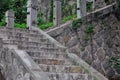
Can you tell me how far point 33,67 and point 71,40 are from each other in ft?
16.6

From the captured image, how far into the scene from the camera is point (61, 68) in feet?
27.1

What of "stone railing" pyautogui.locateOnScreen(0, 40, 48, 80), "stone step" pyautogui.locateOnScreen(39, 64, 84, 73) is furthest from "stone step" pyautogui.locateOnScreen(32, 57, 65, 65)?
"stone railing" pyautogui.locateOnScreen(0, 40, 48, 80)

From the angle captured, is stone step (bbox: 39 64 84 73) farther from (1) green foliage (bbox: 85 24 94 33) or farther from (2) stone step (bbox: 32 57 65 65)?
(1) green foliage (bbox: 85 24 94 33)

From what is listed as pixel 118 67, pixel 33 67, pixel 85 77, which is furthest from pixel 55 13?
pixel 33 67

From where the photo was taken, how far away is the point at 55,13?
43.9 feet

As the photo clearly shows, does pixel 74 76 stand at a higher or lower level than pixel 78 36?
lower

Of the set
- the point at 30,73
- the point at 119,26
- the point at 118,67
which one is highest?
the point at 119,26

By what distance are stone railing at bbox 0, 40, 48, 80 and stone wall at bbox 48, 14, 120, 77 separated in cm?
421

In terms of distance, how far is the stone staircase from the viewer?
7.96 metres

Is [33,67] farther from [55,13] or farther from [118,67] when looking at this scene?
[55,13]

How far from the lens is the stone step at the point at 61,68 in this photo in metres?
7.95

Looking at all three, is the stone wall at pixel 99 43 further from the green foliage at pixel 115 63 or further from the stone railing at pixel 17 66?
the stone railing at pixel 17 66

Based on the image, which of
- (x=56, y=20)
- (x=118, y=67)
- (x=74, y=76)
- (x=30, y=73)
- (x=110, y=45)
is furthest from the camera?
(x=56, y=20)

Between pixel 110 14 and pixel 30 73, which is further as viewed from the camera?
pixel 110 14
